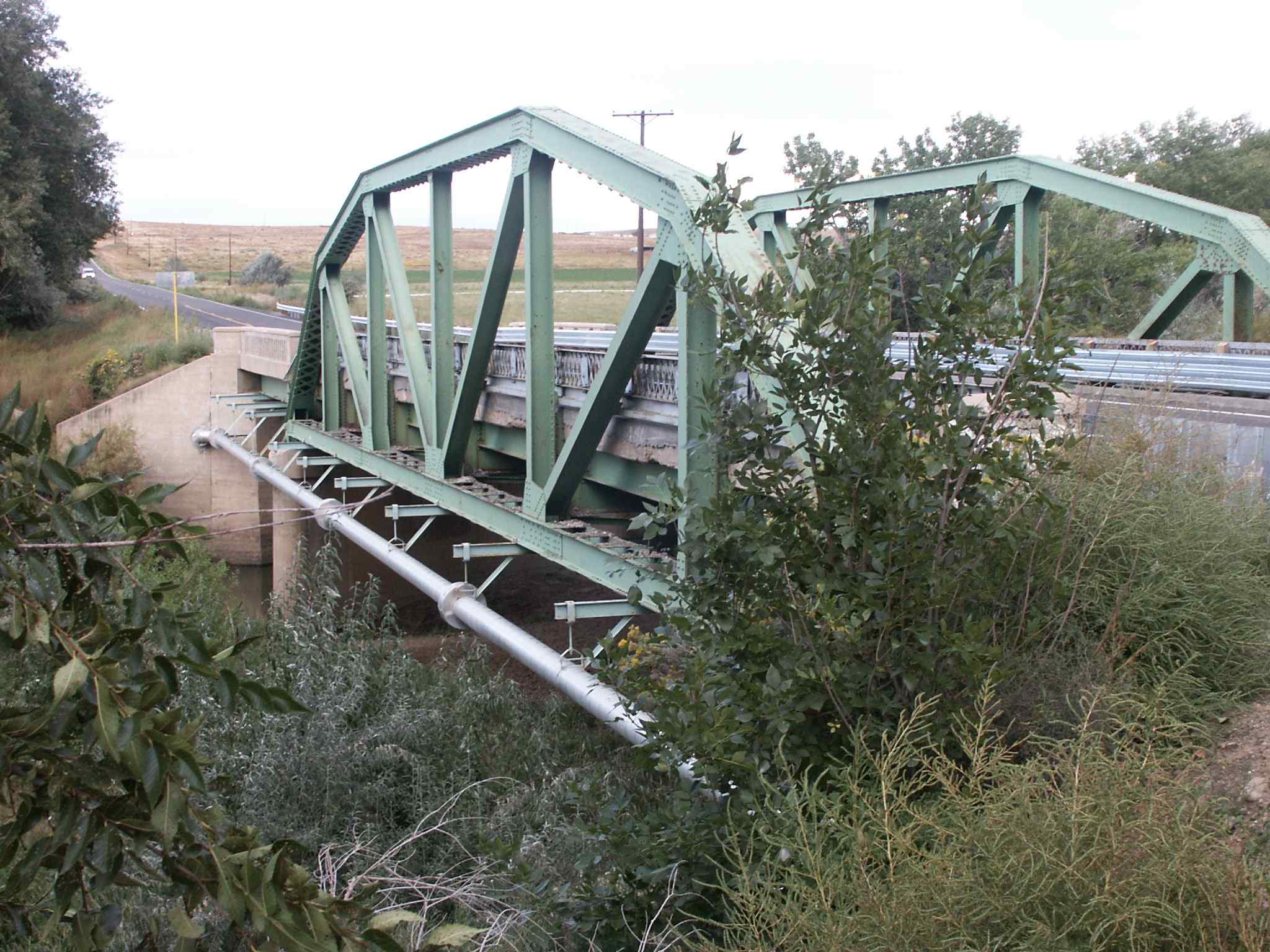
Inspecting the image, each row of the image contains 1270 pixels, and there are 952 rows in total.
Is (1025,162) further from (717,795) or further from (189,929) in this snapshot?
(189,929)

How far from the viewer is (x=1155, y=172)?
126 feet

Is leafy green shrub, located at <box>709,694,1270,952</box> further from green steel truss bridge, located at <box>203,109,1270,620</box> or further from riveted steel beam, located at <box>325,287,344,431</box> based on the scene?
riveted steel beam, located at <box>325,287,344,431</box>

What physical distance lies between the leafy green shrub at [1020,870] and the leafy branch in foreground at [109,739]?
1.14m

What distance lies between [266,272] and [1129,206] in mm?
81060

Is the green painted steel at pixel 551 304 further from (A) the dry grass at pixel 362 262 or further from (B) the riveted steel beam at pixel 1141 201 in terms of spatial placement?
A: (A) the dry grass at pixel 362 262

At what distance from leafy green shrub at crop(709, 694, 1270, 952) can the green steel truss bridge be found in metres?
1.30

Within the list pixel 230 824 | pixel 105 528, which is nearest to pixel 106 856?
pixel 230 824

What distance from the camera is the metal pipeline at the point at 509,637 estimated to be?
558cm

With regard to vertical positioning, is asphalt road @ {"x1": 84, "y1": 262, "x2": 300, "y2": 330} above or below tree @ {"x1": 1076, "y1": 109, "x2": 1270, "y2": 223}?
below

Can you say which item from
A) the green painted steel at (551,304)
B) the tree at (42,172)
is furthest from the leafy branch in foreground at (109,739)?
the tree at (42,172)

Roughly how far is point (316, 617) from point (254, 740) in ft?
6.59

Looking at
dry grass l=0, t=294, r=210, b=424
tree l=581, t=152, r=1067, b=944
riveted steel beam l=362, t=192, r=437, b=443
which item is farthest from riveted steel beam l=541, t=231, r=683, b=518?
dry grass l=0, t=294, r=210, b=424

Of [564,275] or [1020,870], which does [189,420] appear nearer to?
[1020,870]

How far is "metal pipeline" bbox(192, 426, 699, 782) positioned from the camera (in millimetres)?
5582
